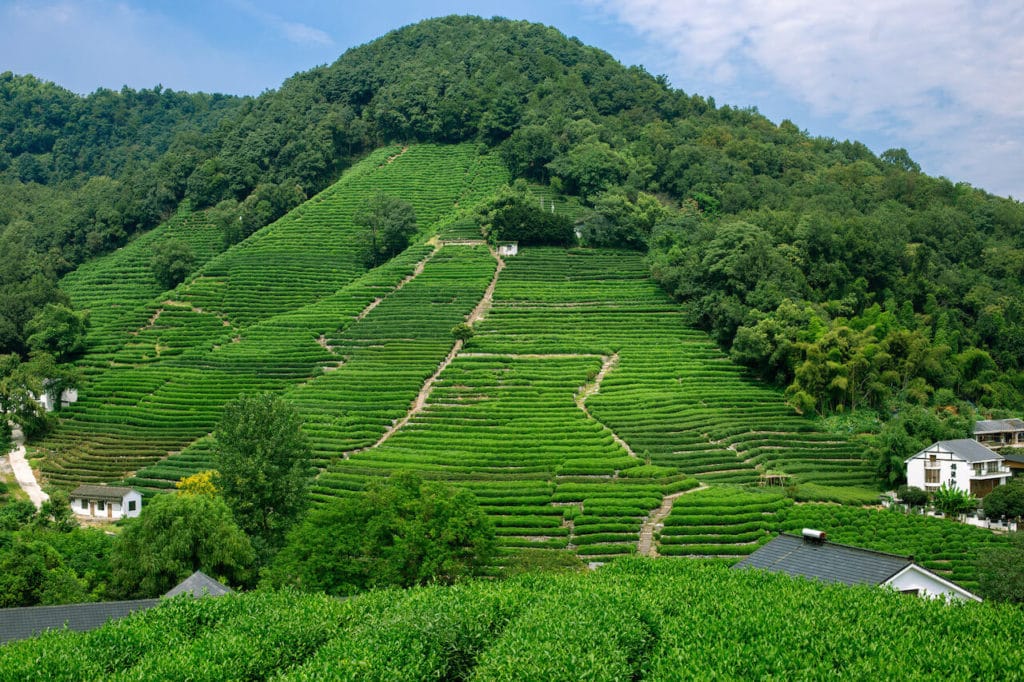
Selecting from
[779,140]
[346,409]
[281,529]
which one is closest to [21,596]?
[281,529]

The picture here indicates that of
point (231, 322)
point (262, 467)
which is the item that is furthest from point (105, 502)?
point (231, 322)

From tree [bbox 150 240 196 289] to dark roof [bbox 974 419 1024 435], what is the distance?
203ft

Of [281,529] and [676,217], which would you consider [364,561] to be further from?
[676,217]

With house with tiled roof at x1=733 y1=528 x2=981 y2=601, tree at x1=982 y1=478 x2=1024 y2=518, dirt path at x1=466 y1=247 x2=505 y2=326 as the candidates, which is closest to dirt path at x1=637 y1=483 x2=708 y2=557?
house with tiled roof at x1=733 y1=528 x2=981 y2=601

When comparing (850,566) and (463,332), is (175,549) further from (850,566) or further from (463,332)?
(463,332)

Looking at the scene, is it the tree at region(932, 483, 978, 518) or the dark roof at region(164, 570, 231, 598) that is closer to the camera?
the dark roof at region(164, 570, 231, 598)

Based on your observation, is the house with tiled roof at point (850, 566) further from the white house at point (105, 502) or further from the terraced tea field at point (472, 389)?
the white house at point (105, 502)

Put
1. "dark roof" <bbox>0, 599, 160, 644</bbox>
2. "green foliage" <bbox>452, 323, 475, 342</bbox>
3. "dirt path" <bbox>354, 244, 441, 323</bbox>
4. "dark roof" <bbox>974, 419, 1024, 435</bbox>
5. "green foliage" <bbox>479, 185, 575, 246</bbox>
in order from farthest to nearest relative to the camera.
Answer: "green foliage" <bbox>479, 185, 575, 246</bbox>
"dirt path" <bbox>354, 244, 441, 323</bbox>
"green foliage" <bbox>452, 323, 475, 342</bbox>
"dark roof" <bbox>974, 419, 1024, 435</bbox>
"dark roof" <bbox>0, 599, 160, 644</bbox>

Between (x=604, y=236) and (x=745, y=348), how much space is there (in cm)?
2472

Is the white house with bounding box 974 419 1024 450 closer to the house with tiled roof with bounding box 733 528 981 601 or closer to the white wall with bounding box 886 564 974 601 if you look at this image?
the house with tiled roof with bounding box 733 528 981 601

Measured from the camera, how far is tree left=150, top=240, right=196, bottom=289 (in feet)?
241

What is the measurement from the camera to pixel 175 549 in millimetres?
29000

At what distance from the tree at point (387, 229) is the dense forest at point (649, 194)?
1492 centimetres

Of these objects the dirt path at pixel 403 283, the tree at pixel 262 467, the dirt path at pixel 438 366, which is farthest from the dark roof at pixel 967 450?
the dirt path at pixel 403 283
